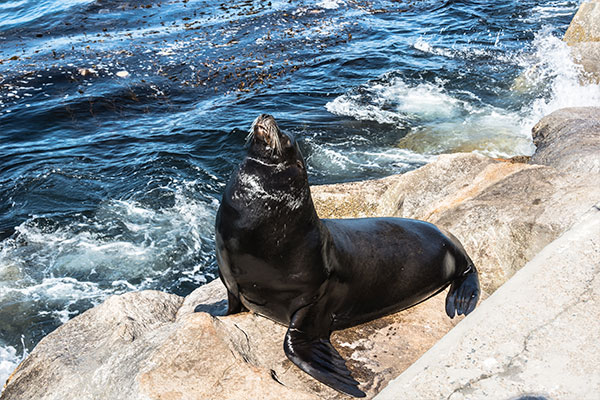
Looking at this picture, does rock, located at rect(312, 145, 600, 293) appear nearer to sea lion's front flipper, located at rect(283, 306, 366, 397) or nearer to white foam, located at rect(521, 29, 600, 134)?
sea lion's front flipper, located at rect(283, 306, 366, 397)

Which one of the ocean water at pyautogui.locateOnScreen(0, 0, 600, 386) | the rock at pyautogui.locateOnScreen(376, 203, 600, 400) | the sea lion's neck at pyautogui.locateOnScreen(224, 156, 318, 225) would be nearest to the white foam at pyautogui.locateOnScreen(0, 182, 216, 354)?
the ocean water at pyautogui.locateOnScreen(0, 0, 600, 386)

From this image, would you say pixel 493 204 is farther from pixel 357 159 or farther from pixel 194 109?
pixel 194 109

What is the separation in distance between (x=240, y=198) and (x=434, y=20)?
17723 mm

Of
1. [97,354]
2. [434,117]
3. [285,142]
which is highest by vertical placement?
[285,142]

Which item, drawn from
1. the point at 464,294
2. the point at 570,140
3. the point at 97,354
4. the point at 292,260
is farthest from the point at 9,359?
the point at 570,140

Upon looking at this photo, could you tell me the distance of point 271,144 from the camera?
12.5 ft

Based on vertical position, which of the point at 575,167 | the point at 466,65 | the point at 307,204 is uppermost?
the point at 307,204

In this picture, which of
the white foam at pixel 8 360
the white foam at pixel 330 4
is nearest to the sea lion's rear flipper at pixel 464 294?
the white foam at pixel 8 360

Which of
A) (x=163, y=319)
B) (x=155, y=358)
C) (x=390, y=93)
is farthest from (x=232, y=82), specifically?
(x=155, y=358)

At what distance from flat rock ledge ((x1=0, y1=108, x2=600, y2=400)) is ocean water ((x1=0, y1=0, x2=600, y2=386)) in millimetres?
2299

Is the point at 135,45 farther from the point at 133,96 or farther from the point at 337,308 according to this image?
the point at 337,308

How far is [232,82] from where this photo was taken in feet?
47.2

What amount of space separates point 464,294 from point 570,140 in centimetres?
389

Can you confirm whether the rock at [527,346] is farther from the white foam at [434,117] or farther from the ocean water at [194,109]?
the white foam at [434,117]
